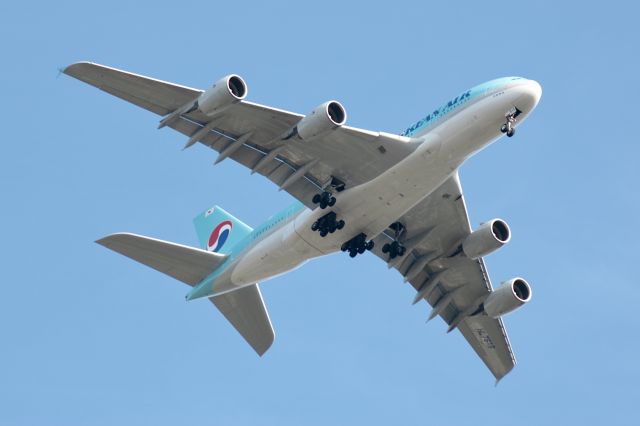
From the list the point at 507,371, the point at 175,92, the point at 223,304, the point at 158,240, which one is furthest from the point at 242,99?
the point at 507,371

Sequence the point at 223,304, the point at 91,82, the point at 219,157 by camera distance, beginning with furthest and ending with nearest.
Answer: the point at 223,304 < the point at 219,157 < the point at 91,82

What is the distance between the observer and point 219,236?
5853 cm

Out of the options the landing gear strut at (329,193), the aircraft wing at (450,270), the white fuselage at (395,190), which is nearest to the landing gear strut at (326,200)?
the landing gear strut at (329,193)

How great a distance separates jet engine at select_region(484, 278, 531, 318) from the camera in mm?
54500

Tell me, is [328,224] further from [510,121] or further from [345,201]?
[510,121]

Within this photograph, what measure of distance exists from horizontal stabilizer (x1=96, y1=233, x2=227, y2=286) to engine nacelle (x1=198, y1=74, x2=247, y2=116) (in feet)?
24.5

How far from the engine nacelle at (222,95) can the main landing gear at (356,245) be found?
856 centimetres

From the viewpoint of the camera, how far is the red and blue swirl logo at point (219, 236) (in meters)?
58.0

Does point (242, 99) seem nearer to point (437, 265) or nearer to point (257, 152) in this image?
point (257, 152)

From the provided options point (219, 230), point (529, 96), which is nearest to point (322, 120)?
point (529, 96)

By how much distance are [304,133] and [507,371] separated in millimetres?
16915

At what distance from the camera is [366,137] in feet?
156

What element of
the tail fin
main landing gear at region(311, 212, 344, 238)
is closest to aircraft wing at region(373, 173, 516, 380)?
main landing gear at region(311, 212, 344, 238)

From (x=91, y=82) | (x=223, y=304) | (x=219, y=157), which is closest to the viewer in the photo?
(x=91, y=82)
